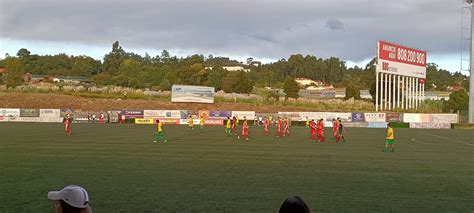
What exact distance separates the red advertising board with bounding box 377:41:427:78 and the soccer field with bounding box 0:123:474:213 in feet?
138

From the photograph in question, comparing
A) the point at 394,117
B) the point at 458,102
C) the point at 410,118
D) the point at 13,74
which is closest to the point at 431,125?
the point at 410,118

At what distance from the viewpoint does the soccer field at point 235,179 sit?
11148mm

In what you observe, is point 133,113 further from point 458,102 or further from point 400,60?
point 458,102

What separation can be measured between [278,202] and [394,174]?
6.91 metres

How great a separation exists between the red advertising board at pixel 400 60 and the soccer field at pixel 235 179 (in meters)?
42.0

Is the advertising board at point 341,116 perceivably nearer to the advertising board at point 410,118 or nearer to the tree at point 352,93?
the advertising board at point 410,118

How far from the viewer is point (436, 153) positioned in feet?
84.0

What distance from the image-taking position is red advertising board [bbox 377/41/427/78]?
214 ft

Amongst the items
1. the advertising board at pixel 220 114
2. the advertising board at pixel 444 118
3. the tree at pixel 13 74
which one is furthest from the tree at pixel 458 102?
the tree at pixel 13 74

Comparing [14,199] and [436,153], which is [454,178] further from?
[14,199]

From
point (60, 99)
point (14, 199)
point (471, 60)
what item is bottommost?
point (14, 199)

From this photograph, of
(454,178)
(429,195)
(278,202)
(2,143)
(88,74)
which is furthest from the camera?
(88,74)

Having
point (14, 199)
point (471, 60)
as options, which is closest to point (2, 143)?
point (14, 199)

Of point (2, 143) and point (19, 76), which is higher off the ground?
point (19, 76)
